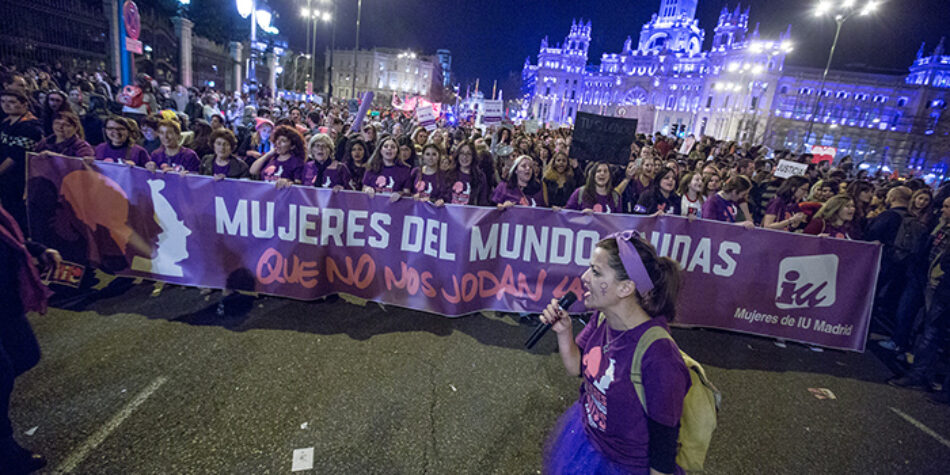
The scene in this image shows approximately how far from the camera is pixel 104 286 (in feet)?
17.1

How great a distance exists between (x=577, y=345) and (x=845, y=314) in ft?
15.3

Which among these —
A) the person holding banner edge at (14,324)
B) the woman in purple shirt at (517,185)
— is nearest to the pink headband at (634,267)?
the person holding banner edge at (14,324)

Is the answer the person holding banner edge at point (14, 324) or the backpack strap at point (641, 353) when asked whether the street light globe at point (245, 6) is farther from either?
the backpack strap at point (641, 353)

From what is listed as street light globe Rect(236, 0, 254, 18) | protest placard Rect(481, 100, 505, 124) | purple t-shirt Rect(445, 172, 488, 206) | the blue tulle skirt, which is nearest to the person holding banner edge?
the blue tulle skirt

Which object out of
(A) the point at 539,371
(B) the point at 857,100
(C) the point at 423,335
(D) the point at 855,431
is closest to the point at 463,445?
(A) the point at 539,371

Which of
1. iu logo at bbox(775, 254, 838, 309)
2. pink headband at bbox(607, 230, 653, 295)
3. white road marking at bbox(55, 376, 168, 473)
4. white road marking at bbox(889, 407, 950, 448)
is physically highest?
pink headband at bbox(607, 230, 653, 295)

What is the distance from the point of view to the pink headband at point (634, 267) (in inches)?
71.1

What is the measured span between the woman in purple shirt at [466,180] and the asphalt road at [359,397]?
1761 millimetres

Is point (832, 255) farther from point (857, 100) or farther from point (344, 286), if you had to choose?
point (857, 100)

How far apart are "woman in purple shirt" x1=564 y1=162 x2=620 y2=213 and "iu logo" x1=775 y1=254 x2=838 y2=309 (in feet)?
6.74

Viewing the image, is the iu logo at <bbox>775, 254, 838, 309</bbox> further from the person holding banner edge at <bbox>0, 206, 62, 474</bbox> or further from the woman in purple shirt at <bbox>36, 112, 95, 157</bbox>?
the woman in purple shirt at <bbox>36, 112, 95, 157</bbox>

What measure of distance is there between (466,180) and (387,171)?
1110 mm

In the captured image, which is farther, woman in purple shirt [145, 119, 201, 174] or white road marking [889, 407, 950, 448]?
woman in purple shirt [145, 119, 201, 174]

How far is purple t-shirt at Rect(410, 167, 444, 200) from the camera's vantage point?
6.10m
